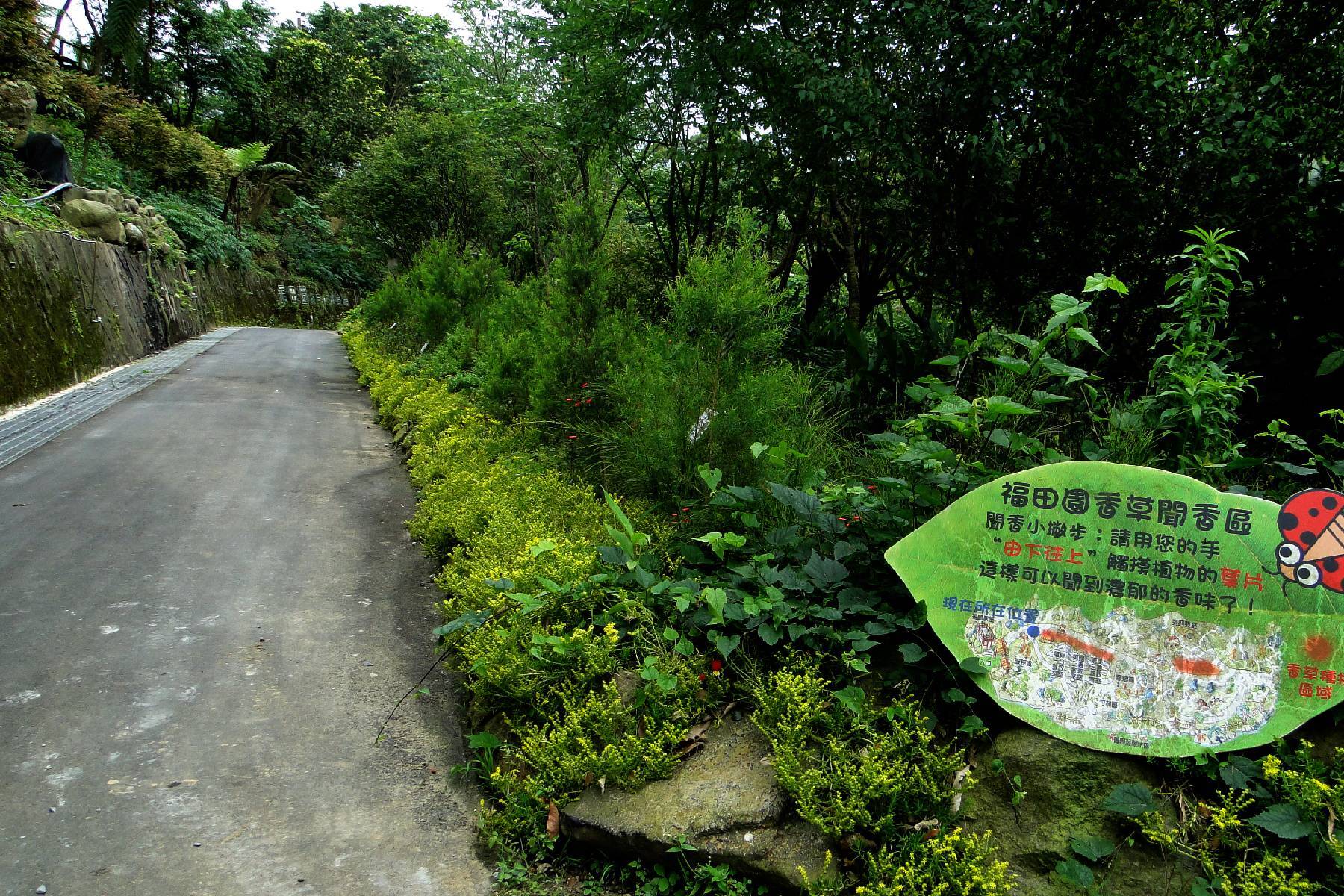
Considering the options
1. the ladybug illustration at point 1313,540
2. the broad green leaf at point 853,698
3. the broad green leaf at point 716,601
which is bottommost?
the broad green leaf at point 853,698

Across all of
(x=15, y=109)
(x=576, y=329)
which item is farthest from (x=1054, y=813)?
(x=15, y=109)

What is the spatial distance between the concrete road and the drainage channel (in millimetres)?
288

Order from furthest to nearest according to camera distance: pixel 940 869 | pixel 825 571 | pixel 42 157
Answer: pixel 42 157 → pixel 825 571 → pixel 940 869

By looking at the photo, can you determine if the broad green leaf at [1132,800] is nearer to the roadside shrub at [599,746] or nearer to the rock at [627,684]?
the roadside shrub at [599,746]

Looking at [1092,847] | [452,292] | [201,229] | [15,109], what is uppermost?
[15,109]

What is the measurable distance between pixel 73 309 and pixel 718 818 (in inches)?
426

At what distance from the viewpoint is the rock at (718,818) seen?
261 cm

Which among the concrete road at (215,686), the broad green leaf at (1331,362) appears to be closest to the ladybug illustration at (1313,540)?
the broad green leaf at (1331,362)

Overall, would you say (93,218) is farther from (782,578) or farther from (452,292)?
(782,578)

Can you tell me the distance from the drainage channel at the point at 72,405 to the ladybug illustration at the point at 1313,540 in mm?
8070

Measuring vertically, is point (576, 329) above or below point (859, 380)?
above

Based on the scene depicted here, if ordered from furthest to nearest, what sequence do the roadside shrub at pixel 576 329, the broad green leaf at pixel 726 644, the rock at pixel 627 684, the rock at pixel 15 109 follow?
the rock at pixel 15 109 < the roadside shrub at pixel 576 329 < the rock at pixel 627 684 < the broad green leaf at pixel 726 644

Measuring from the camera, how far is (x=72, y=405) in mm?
8617

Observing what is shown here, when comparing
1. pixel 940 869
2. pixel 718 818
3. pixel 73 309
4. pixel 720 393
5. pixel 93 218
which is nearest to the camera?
pixel 940 869
